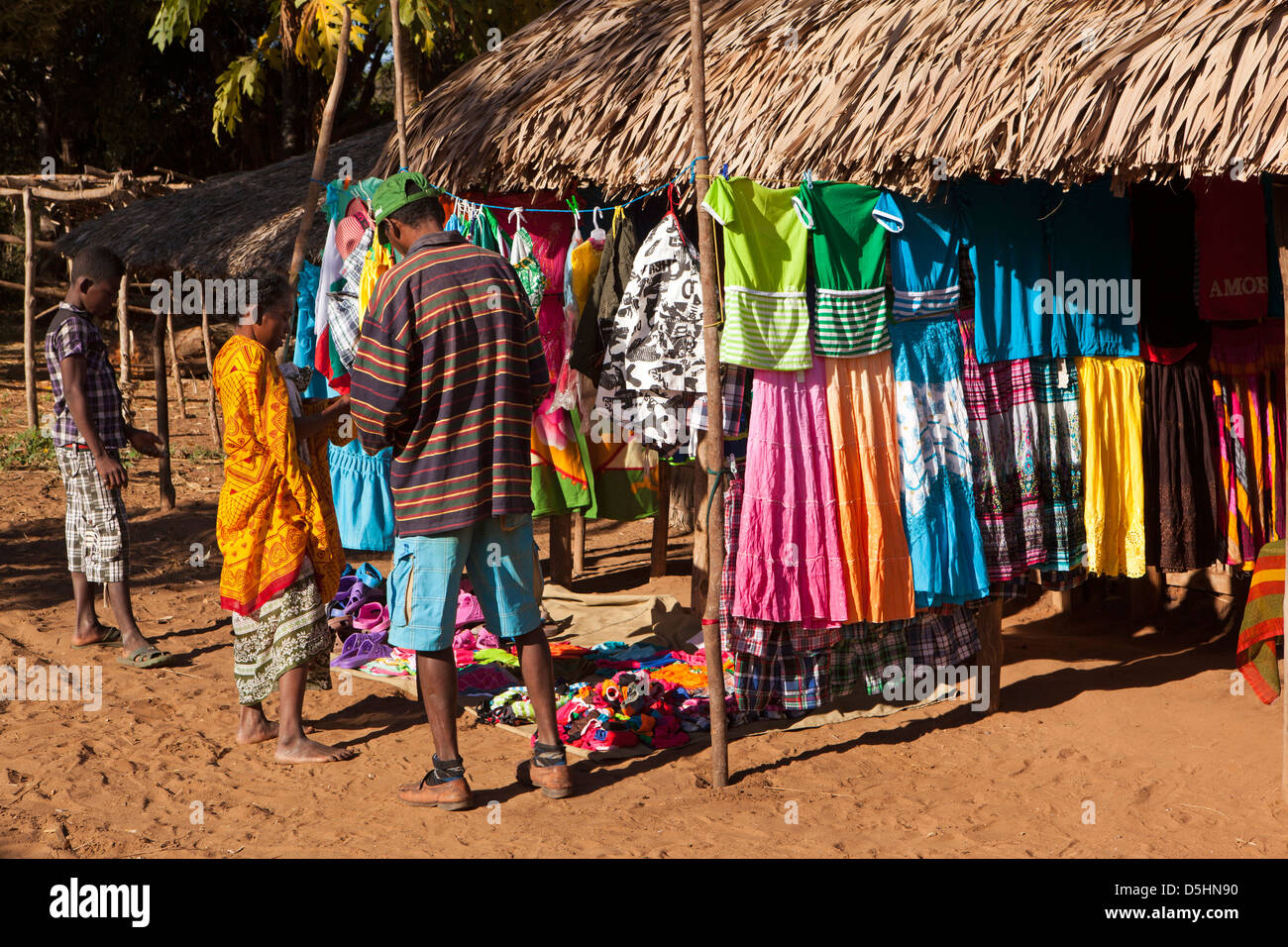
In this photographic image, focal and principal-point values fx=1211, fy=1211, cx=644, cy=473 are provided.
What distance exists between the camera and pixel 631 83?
214 inches

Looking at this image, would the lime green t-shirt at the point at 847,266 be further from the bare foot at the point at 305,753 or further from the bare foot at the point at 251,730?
the bare foot at the point at 251,730

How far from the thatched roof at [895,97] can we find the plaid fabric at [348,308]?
554mm

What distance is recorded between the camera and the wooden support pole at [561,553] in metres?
7.04

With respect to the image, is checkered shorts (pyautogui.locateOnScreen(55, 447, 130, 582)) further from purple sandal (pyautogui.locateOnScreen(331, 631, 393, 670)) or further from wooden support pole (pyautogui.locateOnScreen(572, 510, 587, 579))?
wooden support pole (pyautogui.locateOnScreen(572, 510, 587, 579))

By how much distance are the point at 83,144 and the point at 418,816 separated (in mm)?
19654

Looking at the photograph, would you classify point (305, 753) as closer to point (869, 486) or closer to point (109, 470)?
point (109, 470)

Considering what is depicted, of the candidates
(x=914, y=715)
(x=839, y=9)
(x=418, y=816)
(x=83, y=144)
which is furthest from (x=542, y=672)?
(x=83, y=144)

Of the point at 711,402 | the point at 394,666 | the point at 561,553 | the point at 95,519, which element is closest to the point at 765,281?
the point at 711,402

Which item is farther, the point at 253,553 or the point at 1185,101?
the point at 253,553

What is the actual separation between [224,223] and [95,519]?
497 centimetres

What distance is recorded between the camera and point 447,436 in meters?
3.85

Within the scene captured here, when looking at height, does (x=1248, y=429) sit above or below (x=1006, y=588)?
above

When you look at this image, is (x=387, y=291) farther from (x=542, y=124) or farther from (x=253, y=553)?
(x=542, y=124)

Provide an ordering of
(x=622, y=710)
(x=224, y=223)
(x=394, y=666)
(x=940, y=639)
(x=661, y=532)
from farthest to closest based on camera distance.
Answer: (x=224, y=223) < (x=661, y=532) < (x=394, y=666) < (x=940, y=639) < (x=622, y=710)
